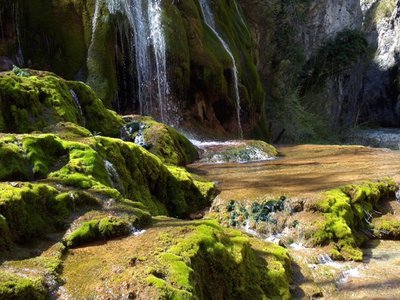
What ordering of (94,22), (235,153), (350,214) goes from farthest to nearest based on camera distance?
(94,22) < (235,153) < (350,214)

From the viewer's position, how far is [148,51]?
58.5 ft

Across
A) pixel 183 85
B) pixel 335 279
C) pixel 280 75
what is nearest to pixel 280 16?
pixel 280 75

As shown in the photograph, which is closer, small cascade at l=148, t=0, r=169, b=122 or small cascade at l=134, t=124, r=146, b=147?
small cascade at l=134, t=124, r=146, b=147

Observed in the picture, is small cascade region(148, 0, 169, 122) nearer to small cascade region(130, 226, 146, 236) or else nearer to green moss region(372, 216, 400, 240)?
green moss region(372, 216, 400, 240)

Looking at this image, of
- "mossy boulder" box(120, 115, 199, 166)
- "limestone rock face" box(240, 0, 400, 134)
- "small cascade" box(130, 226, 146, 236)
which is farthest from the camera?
"limestone rock face" box(240, 0, 400, 134)

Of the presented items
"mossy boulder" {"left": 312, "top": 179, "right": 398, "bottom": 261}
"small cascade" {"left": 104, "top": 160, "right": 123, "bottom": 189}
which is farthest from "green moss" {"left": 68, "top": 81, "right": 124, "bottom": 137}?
"mossy boulder" {"left": 312, "top": 179, "right": 398, "bottom": 261}

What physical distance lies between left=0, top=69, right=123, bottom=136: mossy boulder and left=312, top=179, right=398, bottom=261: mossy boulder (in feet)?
16.2

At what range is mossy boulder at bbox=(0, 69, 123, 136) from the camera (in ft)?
27.7

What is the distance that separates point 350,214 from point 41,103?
5.81m

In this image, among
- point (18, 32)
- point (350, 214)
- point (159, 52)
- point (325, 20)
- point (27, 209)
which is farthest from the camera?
point (325, 20)

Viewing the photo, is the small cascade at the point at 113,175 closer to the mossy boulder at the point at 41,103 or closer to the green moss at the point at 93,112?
the mossy boulder at the point at 41,103

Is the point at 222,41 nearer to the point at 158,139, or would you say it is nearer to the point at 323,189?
the point at 158,139

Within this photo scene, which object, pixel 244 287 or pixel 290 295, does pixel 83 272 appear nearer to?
pixel 244 287

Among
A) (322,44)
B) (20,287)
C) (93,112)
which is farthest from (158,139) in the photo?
(322,44)
